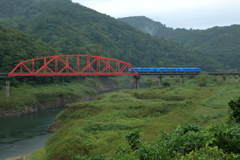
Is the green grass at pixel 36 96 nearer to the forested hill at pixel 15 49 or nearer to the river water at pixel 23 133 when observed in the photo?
the river water at pixel 23 133

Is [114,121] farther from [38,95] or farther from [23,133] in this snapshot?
[38,95]

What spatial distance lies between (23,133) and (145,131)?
24898mm

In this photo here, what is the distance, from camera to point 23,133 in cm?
4928

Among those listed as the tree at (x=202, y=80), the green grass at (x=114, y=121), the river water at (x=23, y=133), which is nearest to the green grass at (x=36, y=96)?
the river water at (x=23, y=133)

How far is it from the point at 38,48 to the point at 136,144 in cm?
9740

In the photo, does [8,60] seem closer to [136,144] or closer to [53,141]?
[53,141]

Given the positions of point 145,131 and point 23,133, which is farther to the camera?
point 23,133

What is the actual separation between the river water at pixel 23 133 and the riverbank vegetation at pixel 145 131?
4125 mm

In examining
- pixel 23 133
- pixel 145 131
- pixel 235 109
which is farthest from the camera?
pixel 23 133

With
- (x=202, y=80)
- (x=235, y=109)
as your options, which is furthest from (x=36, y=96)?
(x=235, y=109)

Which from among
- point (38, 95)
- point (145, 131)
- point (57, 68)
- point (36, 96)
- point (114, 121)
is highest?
point (57, 68)

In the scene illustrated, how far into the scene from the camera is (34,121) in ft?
199

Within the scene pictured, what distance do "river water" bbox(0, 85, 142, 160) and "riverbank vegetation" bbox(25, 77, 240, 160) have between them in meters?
4.12

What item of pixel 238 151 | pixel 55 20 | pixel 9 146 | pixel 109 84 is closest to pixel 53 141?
pixel 9 146
